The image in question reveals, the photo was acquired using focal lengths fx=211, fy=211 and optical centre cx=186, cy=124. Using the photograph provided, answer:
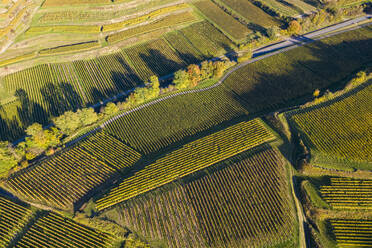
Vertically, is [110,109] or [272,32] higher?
[272,32]

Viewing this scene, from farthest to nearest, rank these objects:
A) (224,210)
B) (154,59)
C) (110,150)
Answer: (154,59)
(110,150)
(224,210)

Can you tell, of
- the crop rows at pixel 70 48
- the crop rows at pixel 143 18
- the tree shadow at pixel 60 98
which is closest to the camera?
Result: the tree shadow at pixel 60 98

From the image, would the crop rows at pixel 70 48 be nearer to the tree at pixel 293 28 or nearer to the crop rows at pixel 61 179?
the crop rows at pixel 61 179

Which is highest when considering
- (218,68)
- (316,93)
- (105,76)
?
(105,76)

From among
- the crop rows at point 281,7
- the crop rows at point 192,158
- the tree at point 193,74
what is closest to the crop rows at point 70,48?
the tree at point 193,74

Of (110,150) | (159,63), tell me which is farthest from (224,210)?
(159,63)

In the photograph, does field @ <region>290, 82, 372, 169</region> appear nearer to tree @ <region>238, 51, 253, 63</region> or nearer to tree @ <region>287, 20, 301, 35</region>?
tree @ <region>238, 51, 253, 63</region>

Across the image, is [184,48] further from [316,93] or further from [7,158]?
[7,158]
